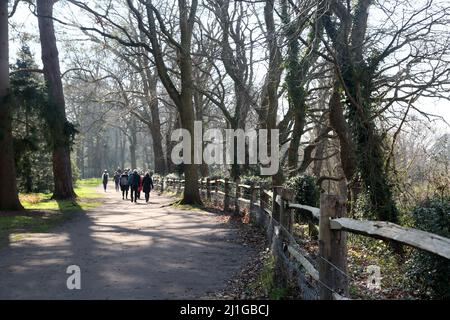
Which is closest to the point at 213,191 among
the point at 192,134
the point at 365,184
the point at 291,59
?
the point at 192,134

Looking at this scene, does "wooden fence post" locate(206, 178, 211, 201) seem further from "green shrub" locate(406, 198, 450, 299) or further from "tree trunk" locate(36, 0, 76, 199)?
"green shrub" locate(406, 198, 450, 299)

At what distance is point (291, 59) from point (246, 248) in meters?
9.94

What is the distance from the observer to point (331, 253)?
200 inches

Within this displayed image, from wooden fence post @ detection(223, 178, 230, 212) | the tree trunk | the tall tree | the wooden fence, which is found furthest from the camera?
the tree trunk

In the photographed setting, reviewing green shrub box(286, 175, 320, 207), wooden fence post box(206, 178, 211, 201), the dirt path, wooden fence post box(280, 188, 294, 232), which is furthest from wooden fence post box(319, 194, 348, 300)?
wooden fence post box(206, 178, 211, 201)

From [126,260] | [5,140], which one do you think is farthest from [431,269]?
[5,140]

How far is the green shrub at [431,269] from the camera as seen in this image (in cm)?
700

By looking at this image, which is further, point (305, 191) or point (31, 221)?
point (31, 221)

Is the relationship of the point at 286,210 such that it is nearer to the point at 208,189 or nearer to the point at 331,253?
the point at 331,253

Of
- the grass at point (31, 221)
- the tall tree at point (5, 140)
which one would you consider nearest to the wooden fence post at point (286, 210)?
the grass at point (31, 221)

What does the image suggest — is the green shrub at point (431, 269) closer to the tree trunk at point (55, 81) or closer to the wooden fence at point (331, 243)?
the wooden fence at point (331, 243)

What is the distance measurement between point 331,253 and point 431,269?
9.53ft

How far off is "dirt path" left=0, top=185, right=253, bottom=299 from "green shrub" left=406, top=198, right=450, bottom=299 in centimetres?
294

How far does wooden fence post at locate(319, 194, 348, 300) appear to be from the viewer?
503 centimetres
